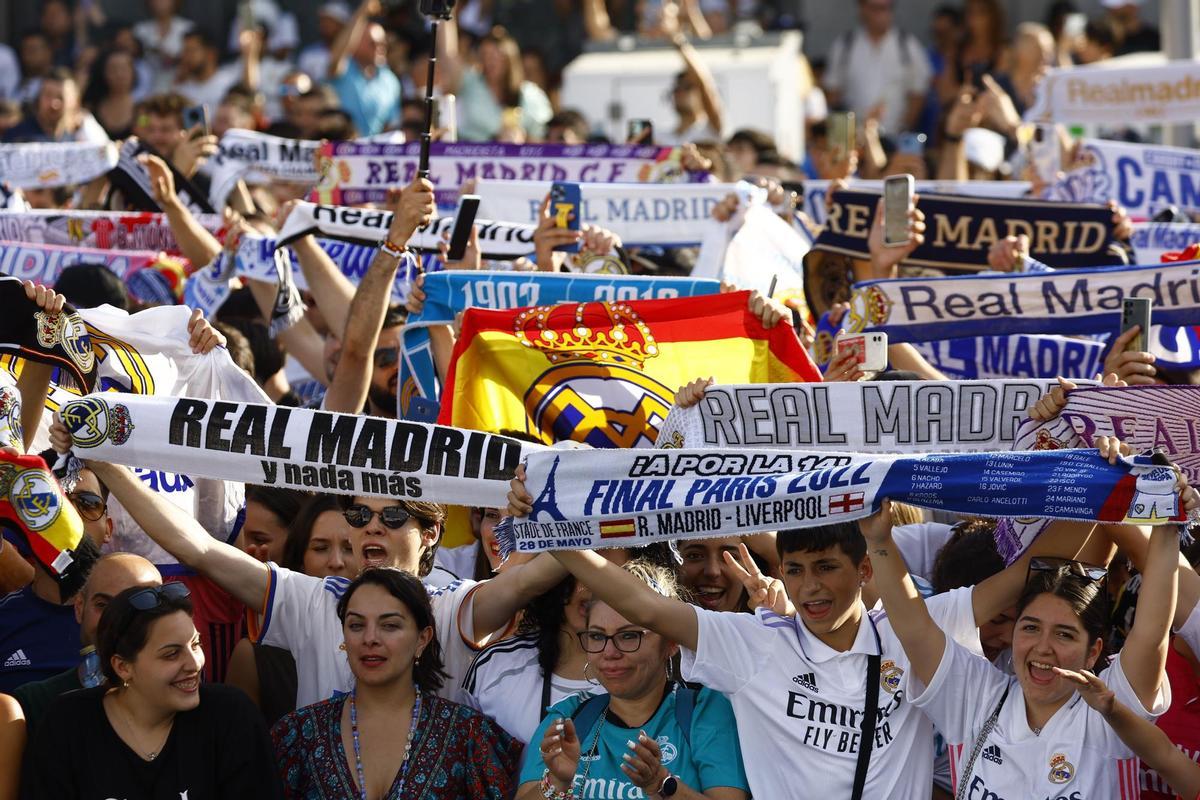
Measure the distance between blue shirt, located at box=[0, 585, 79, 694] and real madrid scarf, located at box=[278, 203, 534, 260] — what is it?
278 cm

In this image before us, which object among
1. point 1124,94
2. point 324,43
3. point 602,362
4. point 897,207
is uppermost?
point 324,43

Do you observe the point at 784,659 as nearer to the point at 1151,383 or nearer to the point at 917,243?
the point at 1151,383

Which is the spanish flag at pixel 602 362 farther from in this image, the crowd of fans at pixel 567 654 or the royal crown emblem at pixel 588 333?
the crowd of fans at pixel 567 654

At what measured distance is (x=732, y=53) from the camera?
14820 mm

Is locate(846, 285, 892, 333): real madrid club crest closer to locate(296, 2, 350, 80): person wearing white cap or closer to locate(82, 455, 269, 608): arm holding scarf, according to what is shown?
locate(82, 455, 269, 608): arm holding scarf

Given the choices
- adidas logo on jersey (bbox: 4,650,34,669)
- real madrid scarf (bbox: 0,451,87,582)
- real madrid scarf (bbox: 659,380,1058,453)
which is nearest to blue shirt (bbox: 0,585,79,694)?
adidas logo on jersey (bbox: 4,650,34,669)

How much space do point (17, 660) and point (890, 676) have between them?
2473 millimetres

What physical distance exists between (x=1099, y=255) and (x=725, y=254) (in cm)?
165

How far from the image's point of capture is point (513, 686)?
523 centimetres

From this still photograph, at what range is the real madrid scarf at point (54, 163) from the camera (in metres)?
10.0

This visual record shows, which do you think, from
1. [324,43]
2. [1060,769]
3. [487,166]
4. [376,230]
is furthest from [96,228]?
[324,43]

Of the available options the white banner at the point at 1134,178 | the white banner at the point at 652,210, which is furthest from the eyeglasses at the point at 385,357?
the white banner at the point at 1134,178

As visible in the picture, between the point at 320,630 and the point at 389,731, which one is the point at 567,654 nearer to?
the point at 389,731

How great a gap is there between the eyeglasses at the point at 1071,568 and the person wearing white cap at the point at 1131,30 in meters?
10.6
